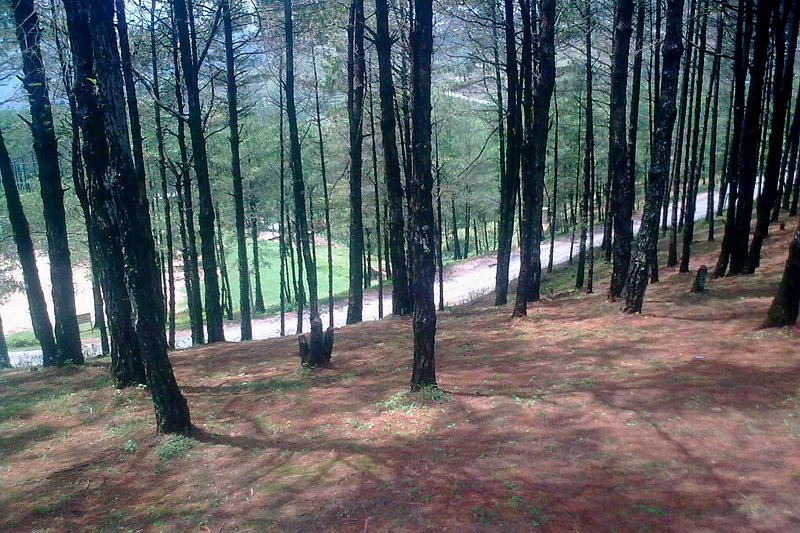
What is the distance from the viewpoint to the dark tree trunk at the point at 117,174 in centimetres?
641

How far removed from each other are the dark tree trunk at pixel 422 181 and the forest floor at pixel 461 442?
1.38 m

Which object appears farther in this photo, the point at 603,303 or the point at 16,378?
the point at 603,303

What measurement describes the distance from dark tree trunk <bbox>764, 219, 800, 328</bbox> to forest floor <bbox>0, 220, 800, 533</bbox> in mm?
312

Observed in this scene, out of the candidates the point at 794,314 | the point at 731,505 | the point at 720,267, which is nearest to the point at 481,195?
the point at 720,267

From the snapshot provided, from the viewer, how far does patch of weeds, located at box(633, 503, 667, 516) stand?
175 inches

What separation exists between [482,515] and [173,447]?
4.47 metres

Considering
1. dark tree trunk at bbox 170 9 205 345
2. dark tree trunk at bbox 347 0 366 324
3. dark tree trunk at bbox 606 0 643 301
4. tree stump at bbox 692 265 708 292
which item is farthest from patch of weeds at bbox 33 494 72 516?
tree stump at bbox 692 265 708 292

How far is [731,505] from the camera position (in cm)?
452

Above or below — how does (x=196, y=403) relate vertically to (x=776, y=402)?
below

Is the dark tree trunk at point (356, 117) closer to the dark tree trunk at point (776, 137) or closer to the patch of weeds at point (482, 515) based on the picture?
the dark tree trunk at point (776, 137)

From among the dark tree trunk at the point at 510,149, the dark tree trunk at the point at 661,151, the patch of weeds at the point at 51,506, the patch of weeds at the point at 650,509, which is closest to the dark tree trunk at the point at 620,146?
the dark tree trunk at the point at 661,151

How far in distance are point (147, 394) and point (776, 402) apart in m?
9.99

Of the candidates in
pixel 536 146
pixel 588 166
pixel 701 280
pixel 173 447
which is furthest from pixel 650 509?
pixel 588 166

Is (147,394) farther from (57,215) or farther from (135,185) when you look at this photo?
(57,215)
